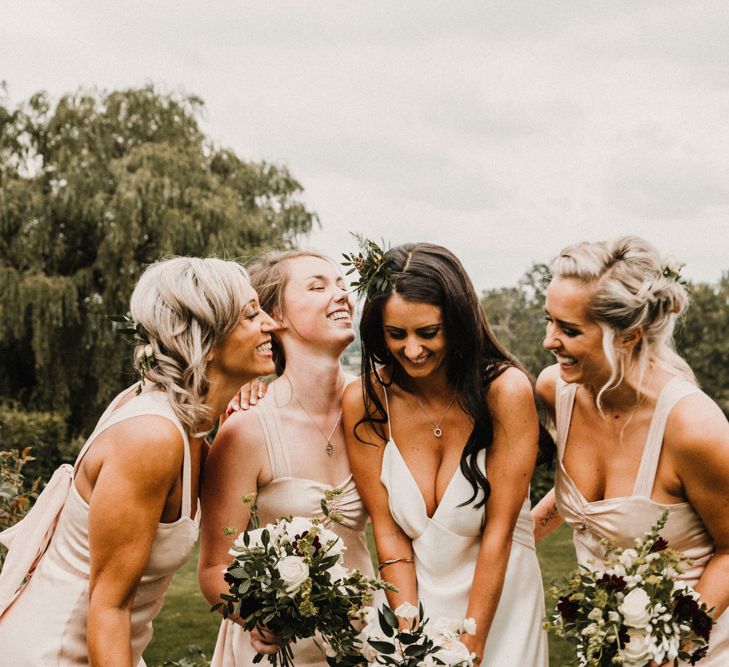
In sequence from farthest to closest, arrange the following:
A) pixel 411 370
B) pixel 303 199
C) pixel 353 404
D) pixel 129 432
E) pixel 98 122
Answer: pixel 303 199 → pixel 98 122 → pixel 353 404 → pixel 411 370 → pixel 129 432

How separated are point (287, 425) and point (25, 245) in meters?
12.4

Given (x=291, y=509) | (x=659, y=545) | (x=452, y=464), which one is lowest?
(x=291, y=509)

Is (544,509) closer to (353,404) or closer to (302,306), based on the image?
(353,404)

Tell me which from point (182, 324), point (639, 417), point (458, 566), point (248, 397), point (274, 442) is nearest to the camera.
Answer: point (182, 324)

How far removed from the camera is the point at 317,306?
368 cm

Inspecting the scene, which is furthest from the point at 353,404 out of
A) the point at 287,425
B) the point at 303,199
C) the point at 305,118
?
the point at 303,199

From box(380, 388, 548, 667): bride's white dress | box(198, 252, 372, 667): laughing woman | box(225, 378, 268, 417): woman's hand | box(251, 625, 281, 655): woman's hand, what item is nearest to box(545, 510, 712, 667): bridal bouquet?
box(380, 388, 548, 667): bride's white dress

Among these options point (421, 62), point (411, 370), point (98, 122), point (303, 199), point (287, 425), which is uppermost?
point (421, 62)

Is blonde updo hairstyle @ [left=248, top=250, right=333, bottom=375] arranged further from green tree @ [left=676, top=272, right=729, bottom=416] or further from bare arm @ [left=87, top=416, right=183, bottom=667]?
green tree @ [left=676, top=272, right=729, bottom=416]

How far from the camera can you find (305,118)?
15250mm

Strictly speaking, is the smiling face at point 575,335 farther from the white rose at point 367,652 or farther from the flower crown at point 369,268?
the white rose at point 367,652

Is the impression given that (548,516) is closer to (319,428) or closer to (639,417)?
(639,417)

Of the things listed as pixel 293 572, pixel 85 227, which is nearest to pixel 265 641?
pixel 293 572

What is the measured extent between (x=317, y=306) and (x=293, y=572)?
1.41 metres
